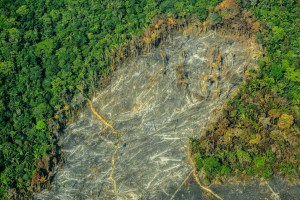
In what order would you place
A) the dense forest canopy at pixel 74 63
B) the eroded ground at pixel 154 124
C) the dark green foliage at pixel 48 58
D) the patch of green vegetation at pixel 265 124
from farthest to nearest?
the dark green foliage at pixel 48 58 → the dense forest canopy at pixel 74 63 → the eroded ground at pixel 154 124 → the patch of green vegetation at pixel 265 124

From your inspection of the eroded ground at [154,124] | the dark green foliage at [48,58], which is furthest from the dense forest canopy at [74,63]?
the eroded ground at [154,124]

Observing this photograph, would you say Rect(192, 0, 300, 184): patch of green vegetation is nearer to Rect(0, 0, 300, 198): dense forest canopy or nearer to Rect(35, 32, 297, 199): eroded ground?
Rect(0, 0, 300, 198): dense forest canopy

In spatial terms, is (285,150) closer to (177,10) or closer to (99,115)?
(99,115)

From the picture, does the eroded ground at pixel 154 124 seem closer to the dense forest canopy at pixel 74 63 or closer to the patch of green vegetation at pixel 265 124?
the patch of green vegetation at pixel 265 124

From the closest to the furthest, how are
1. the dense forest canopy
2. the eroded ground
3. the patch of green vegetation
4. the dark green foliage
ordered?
1. the patch of green vegetation
2. the eroded ground
3. the dense forest canopy
4. the dark green foliage

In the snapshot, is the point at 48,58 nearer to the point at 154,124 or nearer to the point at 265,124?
the point at 154,124

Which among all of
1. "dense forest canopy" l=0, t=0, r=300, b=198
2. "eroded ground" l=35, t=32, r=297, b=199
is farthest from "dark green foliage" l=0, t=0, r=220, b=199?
"eroded ground" l=35, t=32, r=297, b=199

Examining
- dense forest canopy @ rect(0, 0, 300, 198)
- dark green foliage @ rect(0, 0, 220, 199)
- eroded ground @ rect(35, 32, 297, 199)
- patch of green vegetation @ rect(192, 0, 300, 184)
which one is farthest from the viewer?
dark green foliage @ rect(0, 0, 220, 199)
